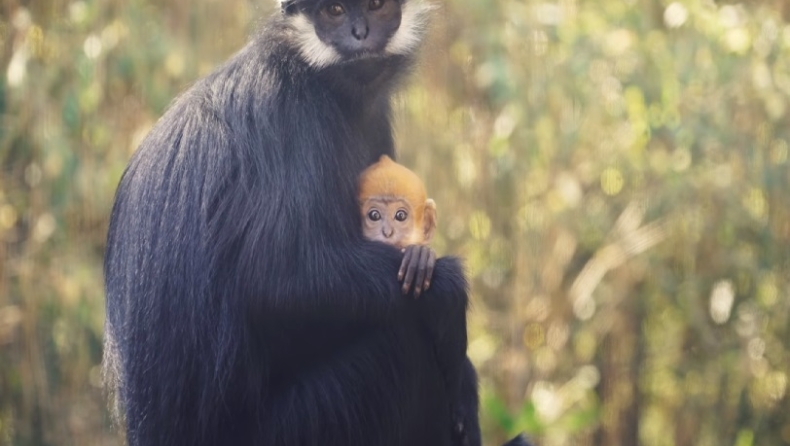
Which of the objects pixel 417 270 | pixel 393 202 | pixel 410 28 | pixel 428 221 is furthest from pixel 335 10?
pixel 417 270

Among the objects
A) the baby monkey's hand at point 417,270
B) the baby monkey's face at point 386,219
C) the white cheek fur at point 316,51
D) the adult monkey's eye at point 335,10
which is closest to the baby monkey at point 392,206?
the baby monkey's face at point 386,219

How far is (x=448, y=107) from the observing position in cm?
818

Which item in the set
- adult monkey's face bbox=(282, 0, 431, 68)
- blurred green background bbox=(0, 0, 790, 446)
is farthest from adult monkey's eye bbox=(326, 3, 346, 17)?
blurred green background bbox=(0, 0, 790, 446)

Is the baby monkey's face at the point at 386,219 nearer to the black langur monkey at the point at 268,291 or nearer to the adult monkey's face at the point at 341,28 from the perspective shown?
the black langur monkey at the point at 268,291

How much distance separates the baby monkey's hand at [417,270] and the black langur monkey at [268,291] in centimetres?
4

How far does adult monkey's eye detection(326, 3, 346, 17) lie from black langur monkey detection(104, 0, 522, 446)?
59 millimetres

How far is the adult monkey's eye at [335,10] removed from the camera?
464cm

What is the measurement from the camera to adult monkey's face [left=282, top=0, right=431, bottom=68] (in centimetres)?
460

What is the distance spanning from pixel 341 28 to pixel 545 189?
380cm

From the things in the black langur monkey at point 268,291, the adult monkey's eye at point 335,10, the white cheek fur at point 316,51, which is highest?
the adult monkey's eye at point 335,10

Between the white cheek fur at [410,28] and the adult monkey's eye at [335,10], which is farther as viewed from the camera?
the white cheek fur at [410,28]

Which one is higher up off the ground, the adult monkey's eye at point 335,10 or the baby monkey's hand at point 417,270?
the adult monkey's eye at point 335,10

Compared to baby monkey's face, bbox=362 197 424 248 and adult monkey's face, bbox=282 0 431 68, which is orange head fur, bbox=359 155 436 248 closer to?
baby monkey's face, bbox=362 197 424 248

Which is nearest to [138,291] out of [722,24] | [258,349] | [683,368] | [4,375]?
[258,349]
